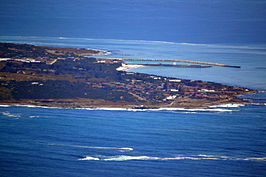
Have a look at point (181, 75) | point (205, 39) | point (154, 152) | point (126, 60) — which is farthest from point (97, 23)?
point (154, 152)

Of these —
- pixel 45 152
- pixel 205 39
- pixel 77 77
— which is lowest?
pixel 45 152

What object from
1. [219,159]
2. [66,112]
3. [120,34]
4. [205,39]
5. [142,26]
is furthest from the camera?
[142,26]

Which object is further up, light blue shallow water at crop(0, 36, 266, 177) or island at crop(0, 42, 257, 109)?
island at crop(0, 42, 257, 109)

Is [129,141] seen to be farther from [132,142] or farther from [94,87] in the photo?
[94,87]

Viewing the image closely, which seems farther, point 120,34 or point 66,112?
point 120,34

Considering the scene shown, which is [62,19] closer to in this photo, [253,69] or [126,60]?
[126,60]

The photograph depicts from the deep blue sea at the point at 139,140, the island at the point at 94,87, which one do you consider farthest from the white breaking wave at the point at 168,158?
the island at the point at 94,87

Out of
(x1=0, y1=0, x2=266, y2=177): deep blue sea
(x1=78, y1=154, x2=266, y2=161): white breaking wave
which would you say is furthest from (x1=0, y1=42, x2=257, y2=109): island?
(x1=78, y1=154, x2=266, y2=161): white breaking wave

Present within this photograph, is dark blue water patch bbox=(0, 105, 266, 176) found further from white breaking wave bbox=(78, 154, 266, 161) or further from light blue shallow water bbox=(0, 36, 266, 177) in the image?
white breaking wave bbox=(78, 154, 266, 161)
